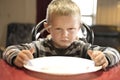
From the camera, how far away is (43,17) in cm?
434

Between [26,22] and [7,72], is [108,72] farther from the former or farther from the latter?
[26,22]

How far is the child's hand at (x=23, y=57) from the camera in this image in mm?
829

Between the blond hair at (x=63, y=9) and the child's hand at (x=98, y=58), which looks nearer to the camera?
the child's hand at (x=98, y=58)

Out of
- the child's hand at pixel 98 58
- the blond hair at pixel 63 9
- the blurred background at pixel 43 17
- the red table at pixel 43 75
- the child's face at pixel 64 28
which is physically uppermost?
the blond hair at pixel 63 9

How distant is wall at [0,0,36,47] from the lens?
4.43 meters

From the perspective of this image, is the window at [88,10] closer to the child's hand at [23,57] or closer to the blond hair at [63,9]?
the blond hair at [63,9]

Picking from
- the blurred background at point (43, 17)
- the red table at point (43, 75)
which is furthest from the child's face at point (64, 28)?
the blurred background at point (43, 17)

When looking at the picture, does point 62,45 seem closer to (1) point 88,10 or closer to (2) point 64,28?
(2) point 64,28

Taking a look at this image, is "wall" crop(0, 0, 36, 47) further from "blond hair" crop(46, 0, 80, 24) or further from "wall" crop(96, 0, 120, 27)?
"blond hair" crop(46, 0, 80, 24)

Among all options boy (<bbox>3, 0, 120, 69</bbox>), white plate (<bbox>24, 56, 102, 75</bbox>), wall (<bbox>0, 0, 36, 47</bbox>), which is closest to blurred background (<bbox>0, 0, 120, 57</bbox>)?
wall (<bbox>0, 0, 36, 47</bbox>)

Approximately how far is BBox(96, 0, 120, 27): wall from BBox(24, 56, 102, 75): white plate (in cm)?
329

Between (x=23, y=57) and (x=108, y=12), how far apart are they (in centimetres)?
347

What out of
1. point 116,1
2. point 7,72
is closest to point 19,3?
point 116,1

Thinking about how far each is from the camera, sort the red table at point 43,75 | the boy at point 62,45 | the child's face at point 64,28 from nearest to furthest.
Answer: the red table at point 43,75
the boy at point 62,45
the child's face at point 64,28
